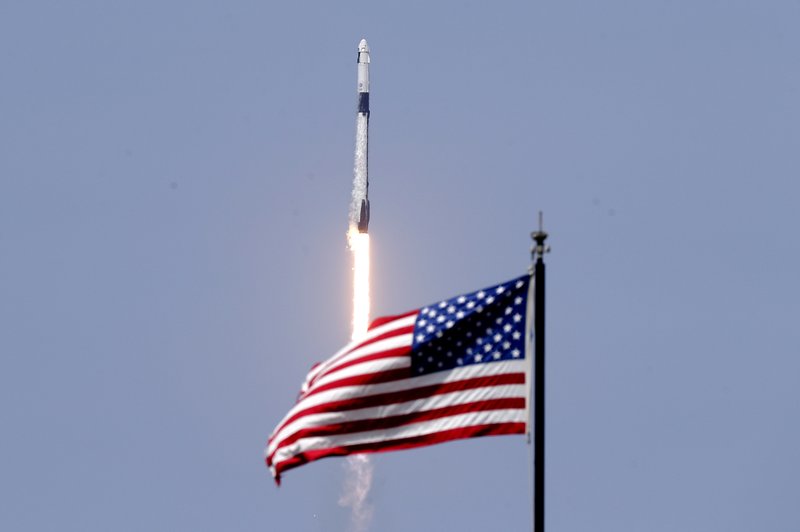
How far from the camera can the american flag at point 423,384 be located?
191 ft

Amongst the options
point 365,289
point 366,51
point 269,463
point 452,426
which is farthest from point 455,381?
point 366,51

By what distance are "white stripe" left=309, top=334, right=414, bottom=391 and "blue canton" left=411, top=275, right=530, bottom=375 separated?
0.48m

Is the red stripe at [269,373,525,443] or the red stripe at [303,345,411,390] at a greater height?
the red stripe at [303,345,411,390]

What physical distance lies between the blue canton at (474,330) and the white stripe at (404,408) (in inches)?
25.8

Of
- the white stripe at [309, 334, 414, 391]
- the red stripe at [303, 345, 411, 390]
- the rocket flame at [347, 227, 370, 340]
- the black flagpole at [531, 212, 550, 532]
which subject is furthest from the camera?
the rocket flame at [347, 227, 370, 340]

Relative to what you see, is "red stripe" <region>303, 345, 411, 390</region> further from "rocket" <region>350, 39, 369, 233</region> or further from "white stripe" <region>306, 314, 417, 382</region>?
"rocket" <region>350, 39, 369, 233</region>

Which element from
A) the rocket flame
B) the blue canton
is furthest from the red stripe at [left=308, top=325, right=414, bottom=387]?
the rocket flame

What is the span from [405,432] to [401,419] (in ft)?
1.02

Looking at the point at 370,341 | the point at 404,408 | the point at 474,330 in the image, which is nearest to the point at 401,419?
the point at 404,408

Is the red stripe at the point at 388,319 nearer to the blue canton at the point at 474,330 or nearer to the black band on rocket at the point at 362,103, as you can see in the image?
the blue canton at the point at 474,330

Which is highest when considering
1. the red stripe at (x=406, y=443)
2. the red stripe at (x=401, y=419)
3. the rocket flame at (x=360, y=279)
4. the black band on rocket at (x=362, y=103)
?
the black band on rocket at (x=362, y=103)

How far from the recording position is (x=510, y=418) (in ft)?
191

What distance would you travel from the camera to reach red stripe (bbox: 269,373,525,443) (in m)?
58.2

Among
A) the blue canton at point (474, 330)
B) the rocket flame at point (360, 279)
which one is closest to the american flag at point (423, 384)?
the blue canton at point (474, 330)
